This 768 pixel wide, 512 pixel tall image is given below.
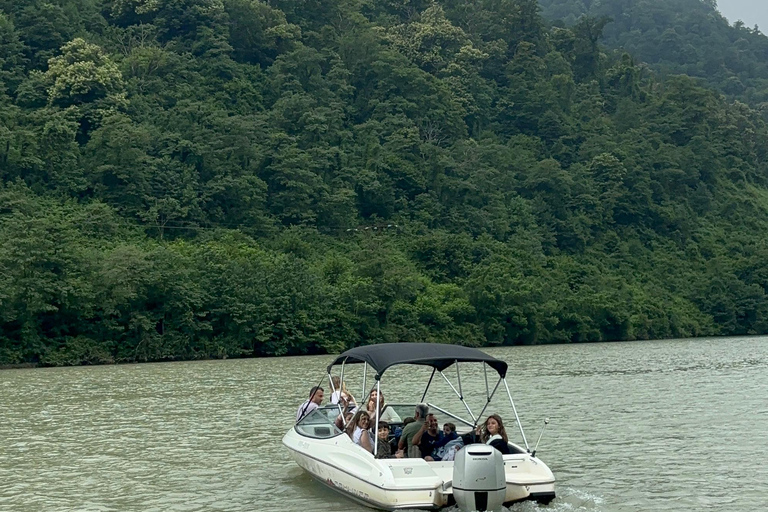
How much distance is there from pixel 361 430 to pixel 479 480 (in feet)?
9.11

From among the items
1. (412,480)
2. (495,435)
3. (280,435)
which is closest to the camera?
(412,480)

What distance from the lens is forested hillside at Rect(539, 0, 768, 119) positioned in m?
134

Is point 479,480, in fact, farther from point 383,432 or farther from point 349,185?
point 349,185

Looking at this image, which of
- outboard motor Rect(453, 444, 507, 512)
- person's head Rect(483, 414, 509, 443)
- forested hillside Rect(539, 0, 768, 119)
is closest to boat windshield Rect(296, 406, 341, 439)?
person's head Rect(483, 414, 509, 443)

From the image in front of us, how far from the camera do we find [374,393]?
16.5m

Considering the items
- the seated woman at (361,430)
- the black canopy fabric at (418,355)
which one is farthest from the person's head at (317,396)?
the seated woman at (361,430)

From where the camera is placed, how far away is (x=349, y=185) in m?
69.1

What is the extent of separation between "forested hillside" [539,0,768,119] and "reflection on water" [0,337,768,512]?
97629 mm

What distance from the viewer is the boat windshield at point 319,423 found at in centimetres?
1622

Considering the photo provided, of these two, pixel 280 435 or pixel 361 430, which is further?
pixel 280 435

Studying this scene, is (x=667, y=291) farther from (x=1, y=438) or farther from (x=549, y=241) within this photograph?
(x=1, y=438)

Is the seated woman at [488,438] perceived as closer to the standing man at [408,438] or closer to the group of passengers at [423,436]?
the group of passengers at [423,436]

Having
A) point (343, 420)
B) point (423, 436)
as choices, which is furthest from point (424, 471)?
point (343, 420)

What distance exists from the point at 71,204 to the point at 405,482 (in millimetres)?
49130
